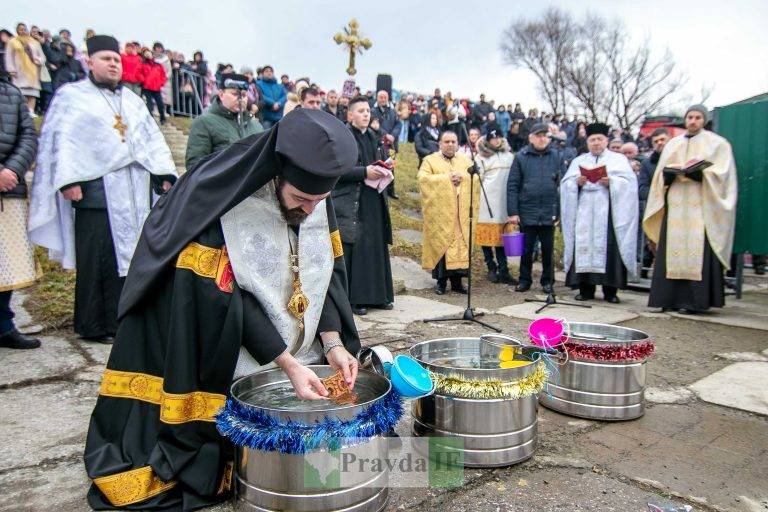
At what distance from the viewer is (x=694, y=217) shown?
6.31 m

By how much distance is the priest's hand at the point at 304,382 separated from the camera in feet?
7.16

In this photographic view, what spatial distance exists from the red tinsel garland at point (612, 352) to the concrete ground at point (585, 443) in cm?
36

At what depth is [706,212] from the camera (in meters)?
6.25

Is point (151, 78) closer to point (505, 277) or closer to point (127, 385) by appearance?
point (505, 277)

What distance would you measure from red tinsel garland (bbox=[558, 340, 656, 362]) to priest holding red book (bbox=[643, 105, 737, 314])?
361 centimetres

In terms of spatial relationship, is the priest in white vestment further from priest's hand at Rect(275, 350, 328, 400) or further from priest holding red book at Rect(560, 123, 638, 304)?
priest holding red book at Rect(560, 123, 638, 304)

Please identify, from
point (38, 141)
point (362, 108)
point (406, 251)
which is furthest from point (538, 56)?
point (38, 141)

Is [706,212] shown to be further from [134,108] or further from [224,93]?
[134,108]

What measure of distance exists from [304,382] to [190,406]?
0.48 m

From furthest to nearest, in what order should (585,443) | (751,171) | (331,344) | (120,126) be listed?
1. (751,171)
2. (120,126)
3. (585,443)
4. (331,344)

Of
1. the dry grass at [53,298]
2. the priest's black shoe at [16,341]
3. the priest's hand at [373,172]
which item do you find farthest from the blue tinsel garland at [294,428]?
the priest's hand at [373,172]

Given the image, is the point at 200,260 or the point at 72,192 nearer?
the point at 200,260

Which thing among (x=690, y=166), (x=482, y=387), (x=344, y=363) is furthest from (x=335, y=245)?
(x=690, y=166)

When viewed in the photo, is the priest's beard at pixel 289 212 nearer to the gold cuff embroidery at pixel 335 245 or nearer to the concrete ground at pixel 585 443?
the gold cuff embroidery at pixel 335 245
